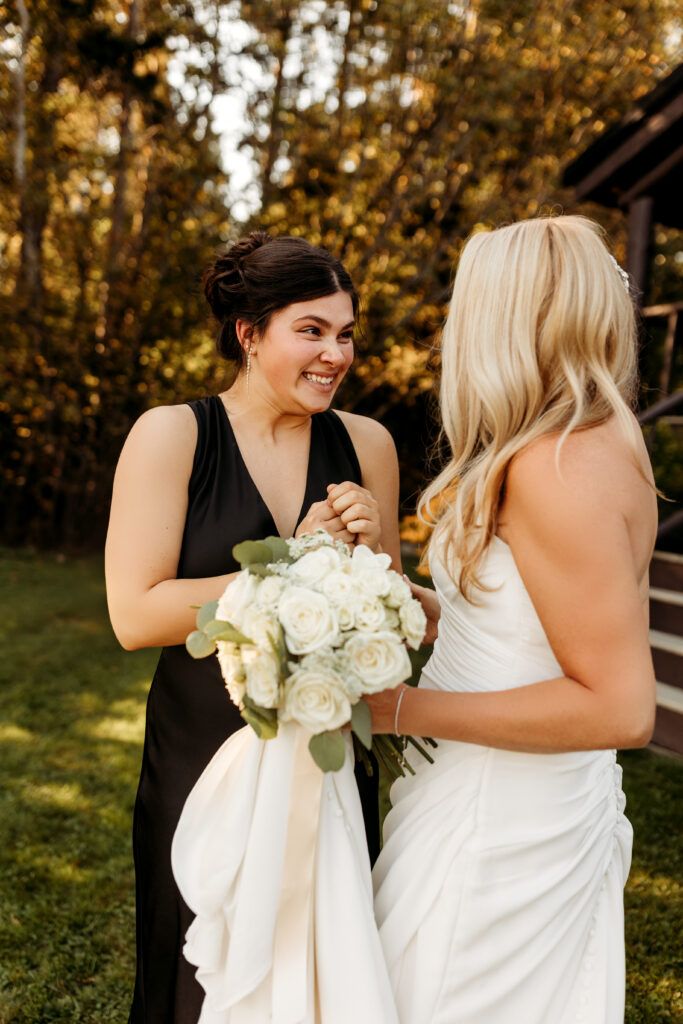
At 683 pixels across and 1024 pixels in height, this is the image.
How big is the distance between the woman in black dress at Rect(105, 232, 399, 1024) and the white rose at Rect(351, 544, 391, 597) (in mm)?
501

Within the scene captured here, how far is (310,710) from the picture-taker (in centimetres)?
141

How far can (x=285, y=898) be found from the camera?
161 cm

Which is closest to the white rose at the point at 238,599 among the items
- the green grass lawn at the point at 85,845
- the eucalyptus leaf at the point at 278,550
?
the eucalyptus leaf at the point at 278,550

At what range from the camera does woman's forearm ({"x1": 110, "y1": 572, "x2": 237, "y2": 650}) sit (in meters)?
2.05

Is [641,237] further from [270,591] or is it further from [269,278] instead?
[270,591]

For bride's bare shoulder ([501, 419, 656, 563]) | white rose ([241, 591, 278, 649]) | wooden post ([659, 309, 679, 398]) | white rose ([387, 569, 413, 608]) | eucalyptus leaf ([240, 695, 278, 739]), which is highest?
wooden post ([659, 309, 679, 398])

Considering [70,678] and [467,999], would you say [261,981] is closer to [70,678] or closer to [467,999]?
[467,999]

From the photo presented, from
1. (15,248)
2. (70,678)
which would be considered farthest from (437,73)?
(70,678)

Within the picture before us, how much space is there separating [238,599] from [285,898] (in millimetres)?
623

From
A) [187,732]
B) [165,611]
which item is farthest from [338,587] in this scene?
[187,732]

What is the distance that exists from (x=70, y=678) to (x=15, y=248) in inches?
291

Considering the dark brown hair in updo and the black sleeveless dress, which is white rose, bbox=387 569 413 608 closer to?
the black sleeveless dress

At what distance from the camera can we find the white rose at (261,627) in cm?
144

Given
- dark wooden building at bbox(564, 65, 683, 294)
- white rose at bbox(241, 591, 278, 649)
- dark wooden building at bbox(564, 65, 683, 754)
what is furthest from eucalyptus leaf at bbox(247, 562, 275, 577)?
dark wooden building at bbox(564, 65, 683, 294)
